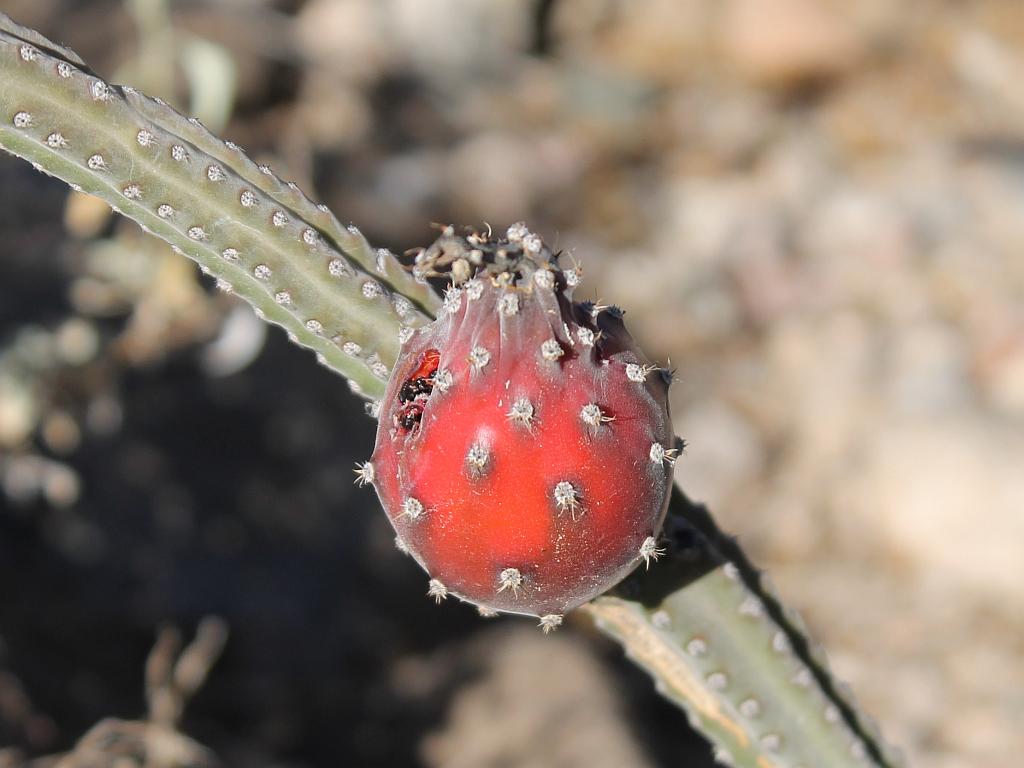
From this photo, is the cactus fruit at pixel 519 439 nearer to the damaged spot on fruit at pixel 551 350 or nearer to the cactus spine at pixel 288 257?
the damaged spot on fruit at pixel 551 350

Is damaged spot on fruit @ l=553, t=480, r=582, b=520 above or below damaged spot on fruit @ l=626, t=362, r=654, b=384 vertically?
below

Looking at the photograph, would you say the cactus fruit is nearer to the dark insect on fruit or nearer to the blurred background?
the dark insect on fruit

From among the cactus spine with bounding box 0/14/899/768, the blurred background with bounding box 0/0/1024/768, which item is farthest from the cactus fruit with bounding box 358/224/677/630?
the blurred background with bounding box 0/0/1024/768

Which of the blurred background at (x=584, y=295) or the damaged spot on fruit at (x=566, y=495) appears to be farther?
the blurred background at (x=584, y=295)

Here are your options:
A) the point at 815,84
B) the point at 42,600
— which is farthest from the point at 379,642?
the point at 815,84

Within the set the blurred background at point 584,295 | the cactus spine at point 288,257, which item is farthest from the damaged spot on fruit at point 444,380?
the blurred background at point 584,295

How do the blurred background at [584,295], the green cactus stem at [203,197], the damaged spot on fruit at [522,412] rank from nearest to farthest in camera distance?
the damaged spot on fruit at [522,412], the green cactus stem at [203,197], the blurred background at [584,295]
